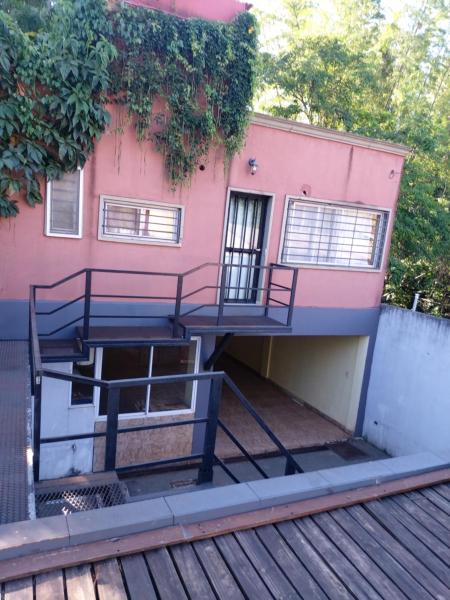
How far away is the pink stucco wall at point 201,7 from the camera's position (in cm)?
606

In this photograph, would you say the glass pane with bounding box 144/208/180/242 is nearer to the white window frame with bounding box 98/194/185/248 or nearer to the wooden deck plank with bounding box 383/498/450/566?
the white window frame with bounding box 98/194/185/248

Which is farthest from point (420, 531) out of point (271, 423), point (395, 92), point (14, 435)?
point (395, 92)

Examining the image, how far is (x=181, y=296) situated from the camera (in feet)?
21.6

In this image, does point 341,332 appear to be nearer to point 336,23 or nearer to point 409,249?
point 409,249

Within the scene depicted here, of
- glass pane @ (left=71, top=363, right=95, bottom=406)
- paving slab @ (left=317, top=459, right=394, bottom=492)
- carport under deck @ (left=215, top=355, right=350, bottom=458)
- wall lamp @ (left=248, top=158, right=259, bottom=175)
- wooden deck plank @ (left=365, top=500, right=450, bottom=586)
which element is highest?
wall lamp @ (left=248, top=158, right=259, bottom=175)

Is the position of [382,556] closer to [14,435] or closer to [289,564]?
[289,564]

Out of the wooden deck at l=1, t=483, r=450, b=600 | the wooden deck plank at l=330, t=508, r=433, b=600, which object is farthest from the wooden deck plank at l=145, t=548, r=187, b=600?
the wooden deck plank at l=330, t=508, r=433, b=600

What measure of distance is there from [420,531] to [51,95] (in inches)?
234

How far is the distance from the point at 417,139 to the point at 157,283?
8573 mm

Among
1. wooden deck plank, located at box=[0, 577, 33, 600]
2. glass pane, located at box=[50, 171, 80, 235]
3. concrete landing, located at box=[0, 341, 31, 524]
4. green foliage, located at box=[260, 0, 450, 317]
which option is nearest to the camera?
wooden deck plank, located at box=[0, 577, 33, 600]

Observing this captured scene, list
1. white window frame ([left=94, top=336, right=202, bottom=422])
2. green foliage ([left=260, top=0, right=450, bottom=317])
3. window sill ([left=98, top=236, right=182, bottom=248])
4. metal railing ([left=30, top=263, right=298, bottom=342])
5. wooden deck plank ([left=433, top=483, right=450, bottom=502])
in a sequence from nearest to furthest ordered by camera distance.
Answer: wooden deck plank ([left=433, top=483, right=450, bottom=502]) → metal railing ([left=30, top=263, right=298, bottom=342]) → window sill ([left=98, top=236, right=182, bottom=248]) → white window frame ([left=94, top=336, right=202, bottom=422]) → green foliage ([left=260, top=0, right=450, bottom=317])

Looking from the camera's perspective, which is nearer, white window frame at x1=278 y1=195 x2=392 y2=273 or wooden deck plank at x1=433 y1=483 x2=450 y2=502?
wooden deck plank at x1=433 y1=483 x2=450 y2=502

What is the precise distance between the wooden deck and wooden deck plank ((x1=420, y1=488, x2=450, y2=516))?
0.19 m

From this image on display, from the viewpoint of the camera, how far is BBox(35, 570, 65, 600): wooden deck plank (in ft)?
6.48
